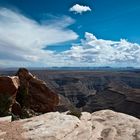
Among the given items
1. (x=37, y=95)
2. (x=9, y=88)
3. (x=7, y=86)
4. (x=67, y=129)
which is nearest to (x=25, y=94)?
(x=9, y=88)

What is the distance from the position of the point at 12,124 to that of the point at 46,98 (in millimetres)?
27936

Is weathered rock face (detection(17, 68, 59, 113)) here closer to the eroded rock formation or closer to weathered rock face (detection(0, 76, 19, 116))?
the eroded rock formation

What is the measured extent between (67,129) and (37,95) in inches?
1173

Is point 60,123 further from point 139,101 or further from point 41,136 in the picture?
point 139,101

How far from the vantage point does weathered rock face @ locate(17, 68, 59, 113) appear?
53.1 meters

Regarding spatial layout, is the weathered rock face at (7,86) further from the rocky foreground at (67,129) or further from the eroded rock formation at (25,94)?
the rocky foreground at (67,129)

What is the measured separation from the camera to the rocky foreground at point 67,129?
24234mm

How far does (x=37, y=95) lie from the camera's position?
55281mm

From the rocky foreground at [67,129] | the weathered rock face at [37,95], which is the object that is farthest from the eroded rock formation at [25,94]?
the rocky foreground at [67,129]

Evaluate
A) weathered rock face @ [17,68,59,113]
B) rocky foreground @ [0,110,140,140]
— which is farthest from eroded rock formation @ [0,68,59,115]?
rocky foreground @ [0,110,140,140]

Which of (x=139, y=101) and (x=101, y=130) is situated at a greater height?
(x=101, y=130)

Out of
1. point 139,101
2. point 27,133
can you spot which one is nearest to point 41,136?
point 27,133

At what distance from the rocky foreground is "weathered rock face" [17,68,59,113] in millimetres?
22525

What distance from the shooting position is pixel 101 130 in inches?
1109
